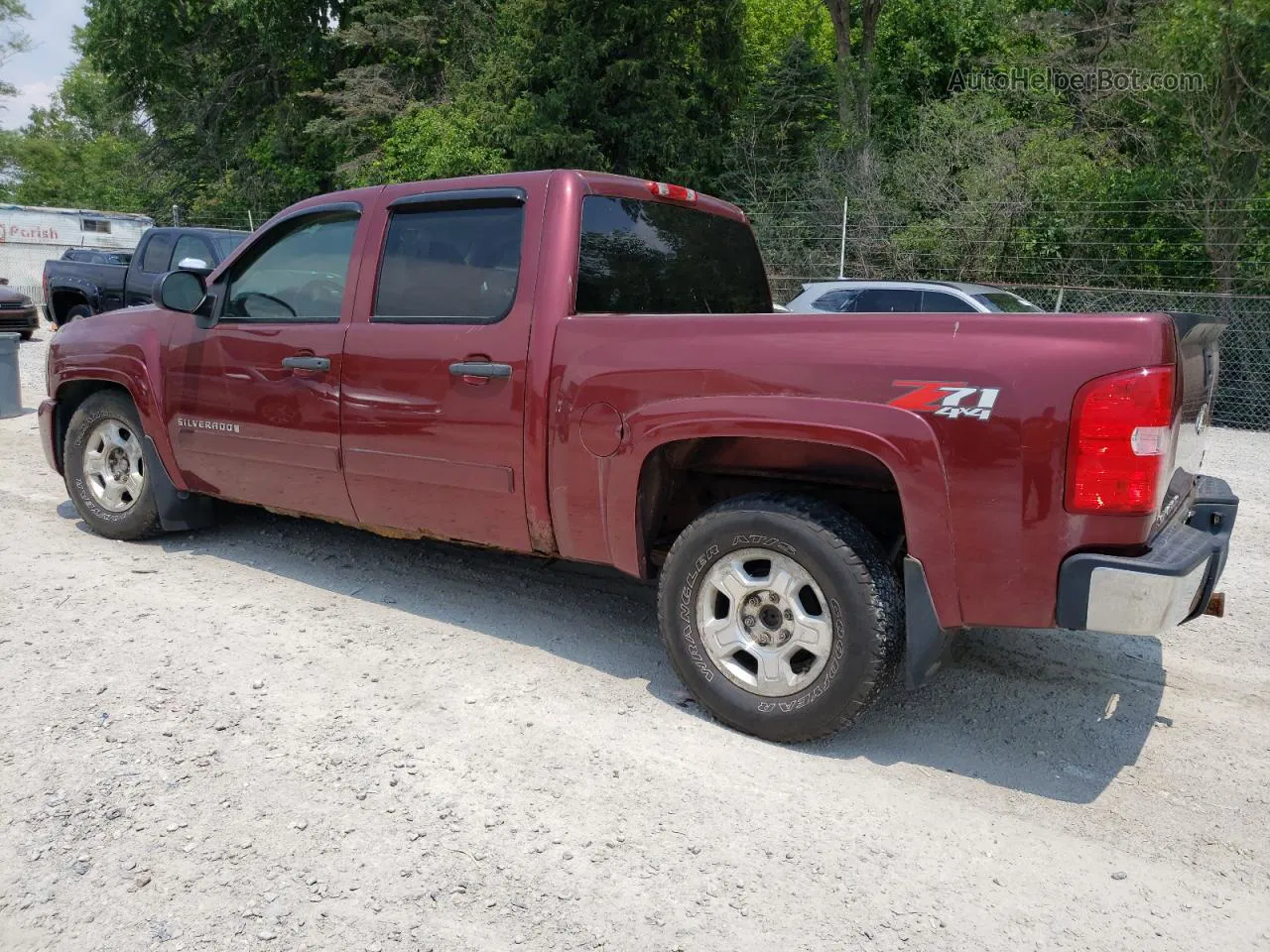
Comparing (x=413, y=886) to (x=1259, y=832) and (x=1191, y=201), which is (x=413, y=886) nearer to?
(x=1259, y=832)

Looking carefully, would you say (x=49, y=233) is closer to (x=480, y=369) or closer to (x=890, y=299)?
(x=890, y=299)

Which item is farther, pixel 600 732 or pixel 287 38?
pixel 287 38

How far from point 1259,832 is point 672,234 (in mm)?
3244

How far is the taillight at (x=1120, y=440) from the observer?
9.39 feet

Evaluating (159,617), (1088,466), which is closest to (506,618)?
(159,617)

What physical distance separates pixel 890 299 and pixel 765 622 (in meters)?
8.45

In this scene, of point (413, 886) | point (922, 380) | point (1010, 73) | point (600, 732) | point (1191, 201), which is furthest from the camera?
point (1010, 73)

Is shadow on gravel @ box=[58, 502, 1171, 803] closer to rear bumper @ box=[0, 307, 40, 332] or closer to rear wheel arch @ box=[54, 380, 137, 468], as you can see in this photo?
rear wheel arch @ box=[54, 380, 137, 468]

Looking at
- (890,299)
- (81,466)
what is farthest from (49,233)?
(81,466)

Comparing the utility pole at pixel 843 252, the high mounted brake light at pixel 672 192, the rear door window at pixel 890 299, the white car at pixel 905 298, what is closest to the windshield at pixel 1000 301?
the white car at pixel 905 298

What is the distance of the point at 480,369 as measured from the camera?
4137mm

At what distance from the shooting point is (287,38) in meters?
31.4

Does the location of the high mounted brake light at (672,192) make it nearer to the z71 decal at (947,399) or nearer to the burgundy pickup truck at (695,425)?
the burgundy pickup truck at (695,425)

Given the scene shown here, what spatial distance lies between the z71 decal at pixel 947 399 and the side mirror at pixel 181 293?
3.78 meters
